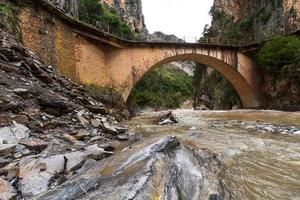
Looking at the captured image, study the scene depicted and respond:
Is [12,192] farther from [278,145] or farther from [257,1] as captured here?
[257,1]

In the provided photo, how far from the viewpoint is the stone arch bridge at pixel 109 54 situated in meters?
13.2

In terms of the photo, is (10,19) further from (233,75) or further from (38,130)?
(233,75)

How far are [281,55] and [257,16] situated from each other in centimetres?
1408

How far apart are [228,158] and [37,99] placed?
4543 millimetres

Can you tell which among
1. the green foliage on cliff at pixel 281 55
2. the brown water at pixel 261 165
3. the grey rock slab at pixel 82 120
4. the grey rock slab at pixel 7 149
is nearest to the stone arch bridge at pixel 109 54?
the green foliage on cliff at pixel 281 55

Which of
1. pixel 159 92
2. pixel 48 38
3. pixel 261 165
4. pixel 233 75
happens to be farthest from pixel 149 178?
pixel 159 92

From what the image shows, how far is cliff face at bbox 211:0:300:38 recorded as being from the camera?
24922 millimetres

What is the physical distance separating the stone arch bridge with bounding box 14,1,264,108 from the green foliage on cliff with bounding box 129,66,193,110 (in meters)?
6.04

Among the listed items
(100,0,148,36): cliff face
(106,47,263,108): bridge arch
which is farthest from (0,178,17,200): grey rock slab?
(100,0,148,36): cliff face

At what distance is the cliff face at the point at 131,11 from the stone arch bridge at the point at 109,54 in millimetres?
34149

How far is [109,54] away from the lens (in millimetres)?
19094

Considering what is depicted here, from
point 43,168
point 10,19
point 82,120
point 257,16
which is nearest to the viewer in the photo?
point 43,168

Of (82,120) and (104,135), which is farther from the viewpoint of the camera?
(82,120)

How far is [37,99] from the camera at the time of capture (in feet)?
22.2
